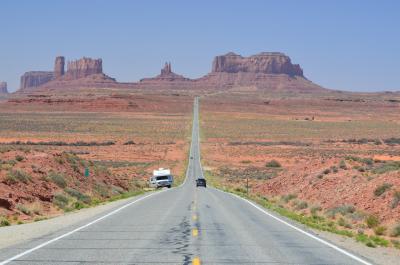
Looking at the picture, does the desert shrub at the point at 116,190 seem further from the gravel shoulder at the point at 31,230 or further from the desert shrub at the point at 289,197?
the gravel shoulder at the point at 31,230

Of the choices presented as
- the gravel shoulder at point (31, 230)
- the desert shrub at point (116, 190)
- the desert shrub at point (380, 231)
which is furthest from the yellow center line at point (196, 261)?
the desert shrub at point (116, 190)

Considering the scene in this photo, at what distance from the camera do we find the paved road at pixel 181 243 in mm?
11156

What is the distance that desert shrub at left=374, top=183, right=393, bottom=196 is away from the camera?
23.6 metres

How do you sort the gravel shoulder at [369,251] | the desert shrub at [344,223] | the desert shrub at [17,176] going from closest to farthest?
1. the gravel shoulder at [369,251]
2. the desert shrub at [344,223]
3. the desert shrub at [17,176]

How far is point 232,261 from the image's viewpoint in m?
11.0

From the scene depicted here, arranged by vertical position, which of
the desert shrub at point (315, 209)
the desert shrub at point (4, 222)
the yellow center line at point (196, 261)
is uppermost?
the yellow center line at point (196, 261)

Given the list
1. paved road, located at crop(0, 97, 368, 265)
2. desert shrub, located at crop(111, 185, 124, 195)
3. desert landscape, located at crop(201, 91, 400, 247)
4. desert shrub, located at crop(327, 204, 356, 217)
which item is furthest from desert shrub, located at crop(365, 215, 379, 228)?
desert shrub, located at crop(111, 185, 124, 195)

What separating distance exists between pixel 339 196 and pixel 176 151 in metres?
58.0

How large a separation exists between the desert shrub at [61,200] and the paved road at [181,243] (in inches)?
228

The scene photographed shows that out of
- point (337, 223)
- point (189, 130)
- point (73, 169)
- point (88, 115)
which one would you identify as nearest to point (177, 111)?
point (88, 115)

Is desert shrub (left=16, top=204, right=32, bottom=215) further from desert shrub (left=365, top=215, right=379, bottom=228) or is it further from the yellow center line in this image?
the yellow center line

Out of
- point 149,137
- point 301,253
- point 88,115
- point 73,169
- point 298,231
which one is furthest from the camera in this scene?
point 88,115

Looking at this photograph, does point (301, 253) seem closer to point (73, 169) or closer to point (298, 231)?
point (298, 231)

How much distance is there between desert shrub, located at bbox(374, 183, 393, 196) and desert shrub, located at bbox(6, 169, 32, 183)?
14516mm
